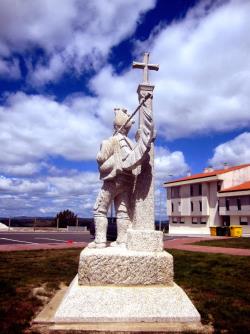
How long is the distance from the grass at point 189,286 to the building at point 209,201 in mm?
24365

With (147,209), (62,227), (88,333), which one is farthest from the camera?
(62,227)

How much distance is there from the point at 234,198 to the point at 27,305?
105ft

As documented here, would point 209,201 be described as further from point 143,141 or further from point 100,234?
point 143,141

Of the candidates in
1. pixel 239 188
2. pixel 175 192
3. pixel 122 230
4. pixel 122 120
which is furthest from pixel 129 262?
pixel 175 192

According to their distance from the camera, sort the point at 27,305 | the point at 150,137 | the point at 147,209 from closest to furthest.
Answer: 1. the point at 150,137
2. the point at 147,209
3. the point at 27,305

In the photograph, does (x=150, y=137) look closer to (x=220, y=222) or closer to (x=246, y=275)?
(x=246, y=275)

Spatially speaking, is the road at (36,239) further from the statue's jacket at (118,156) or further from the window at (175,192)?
the window at (175,192)

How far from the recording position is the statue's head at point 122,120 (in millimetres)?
5039

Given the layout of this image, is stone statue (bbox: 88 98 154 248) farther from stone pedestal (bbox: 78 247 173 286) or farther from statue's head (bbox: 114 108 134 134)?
stone pedestal (bbox: 78 247 173 286)

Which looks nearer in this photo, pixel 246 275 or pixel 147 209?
pixel 147 209

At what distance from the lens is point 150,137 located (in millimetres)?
4180

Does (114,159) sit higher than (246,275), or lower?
higher

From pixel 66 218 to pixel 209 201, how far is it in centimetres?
1644

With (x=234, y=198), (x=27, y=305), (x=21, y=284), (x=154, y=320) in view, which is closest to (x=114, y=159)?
(x=154, y=320)
